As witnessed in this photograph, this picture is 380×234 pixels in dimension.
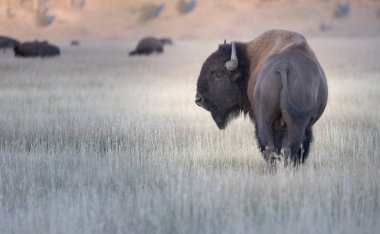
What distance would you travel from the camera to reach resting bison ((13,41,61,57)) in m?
39.2

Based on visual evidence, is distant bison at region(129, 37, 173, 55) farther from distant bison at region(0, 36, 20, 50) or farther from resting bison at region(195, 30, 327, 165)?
resting bison at region(195, 30, 327, 165)

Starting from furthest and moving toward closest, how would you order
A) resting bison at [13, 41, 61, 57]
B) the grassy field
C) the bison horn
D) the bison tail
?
resting bison at [13, 41, 61, 57] < the bison horn < the bison tail < the grassy field

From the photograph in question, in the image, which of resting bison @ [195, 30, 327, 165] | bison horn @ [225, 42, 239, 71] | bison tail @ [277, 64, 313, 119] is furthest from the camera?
bison horn @ [225, 42, 239, 71]

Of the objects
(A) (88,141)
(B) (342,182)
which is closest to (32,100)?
(A) (88,141)

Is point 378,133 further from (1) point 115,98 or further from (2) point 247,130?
(1) point 115,98

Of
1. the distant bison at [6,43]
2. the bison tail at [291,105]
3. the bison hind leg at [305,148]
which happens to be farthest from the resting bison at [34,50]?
the bison tail at [291,105]

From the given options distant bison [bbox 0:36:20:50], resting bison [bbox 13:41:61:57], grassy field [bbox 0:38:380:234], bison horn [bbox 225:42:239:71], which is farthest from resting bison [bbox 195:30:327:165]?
distant bison [bbox 0:36:20:50]

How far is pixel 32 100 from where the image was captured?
15.8 m

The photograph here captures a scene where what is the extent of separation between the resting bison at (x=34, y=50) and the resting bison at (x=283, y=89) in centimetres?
3149

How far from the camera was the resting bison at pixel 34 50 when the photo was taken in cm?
3922

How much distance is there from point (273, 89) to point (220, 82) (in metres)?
1.91

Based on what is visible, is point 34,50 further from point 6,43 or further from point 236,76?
point 236,76

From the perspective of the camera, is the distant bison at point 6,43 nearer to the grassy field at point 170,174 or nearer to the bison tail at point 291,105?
the grassy field at point 170,174

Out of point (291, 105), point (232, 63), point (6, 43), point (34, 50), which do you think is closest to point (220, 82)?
point (232, 63)
